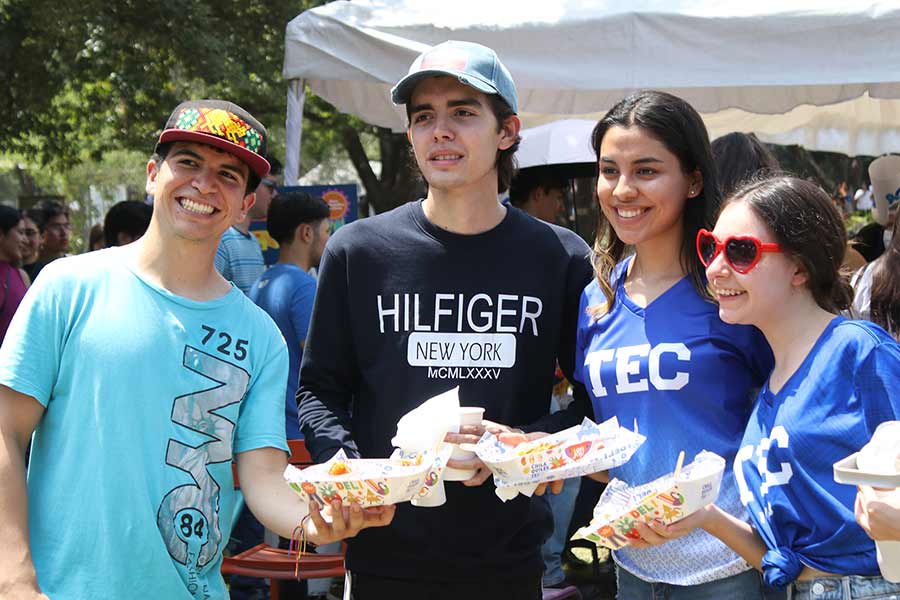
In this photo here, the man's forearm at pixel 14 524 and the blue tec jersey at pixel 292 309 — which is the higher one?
the blue tec jersey at pixel 292 309

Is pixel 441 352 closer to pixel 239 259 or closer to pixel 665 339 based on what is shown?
pixel 665 339

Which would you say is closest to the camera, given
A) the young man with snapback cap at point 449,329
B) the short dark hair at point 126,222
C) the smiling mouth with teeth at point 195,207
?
the smiling mouth with teeth at point 195,207

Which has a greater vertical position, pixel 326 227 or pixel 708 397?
pixel 326 227

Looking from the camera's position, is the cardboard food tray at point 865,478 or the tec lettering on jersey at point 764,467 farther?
the tec lettering on jersey at point 764,467

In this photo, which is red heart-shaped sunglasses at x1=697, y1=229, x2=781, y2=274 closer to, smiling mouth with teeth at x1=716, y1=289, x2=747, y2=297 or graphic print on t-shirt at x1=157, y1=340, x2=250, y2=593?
smiling mouth with teeth at x1=716, y1=289, x2=747, y2=297

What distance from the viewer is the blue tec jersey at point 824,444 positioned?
212 centimetres

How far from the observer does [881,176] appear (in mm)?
7137

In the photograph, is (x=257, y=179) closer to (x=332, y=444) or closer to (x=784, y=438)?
(x=332, y=444)

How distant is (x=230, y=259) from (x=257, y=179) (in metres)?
4.05

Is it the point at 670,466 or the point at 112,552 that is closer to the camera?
→ the point at 112,552

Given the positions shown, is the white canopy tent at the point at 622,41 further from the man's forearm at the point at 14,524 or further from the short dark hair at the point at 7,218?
the man's forearm at the point at 14,524

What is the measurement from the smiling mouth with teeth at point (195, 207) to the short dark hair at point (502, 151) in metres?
0.67

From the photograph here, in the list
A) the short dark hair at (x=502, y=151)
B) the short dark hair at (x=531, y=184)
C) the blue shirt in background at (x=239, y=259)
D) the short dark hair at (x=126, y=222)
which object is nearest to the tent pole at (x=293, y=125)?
the blue shirt in background at (x=239, y=259)

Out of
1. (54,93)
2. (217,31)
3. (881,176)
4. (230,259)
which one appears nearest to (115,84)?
(54,93)
